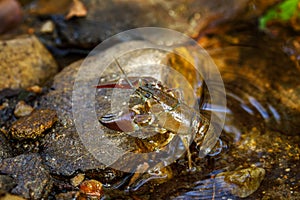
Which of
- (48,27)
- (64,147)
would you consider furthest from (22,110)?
(48,27)

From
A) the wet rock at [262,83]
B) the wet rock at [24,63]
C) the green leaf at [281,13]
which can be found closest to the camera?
the wet rock at [262,83]

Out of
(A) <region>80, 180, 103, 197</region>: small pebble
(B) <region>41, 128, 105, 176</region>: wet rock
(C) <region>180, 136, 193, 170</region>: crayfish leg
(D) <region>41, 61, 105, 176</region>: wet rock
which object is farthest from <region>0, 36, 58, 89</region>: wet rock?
(C) <region>180, 136, 193, 170</region>: crayfish leg

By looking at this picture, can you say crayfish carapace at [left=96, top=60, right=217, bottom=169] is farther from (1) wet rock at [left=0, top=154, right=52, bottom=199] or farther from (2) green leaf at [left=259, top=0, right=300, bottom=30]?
(2) green leaf at [left=259, top=0, right=300, bottom=30]

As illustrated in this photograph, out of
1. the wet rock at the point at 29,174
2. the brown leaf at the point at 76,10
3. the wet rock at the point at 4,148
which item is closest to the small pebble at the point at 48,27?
the brown leaf at the point at 76,10

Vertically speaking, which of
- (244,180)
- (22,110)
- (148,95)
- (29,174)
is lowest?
(244,180)

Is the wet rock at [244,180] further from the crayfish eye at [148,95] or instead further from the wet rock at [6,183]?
the wet rock at [6,183]

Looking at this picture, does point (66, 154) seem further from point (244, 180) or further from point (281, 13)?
point (281, 13)
